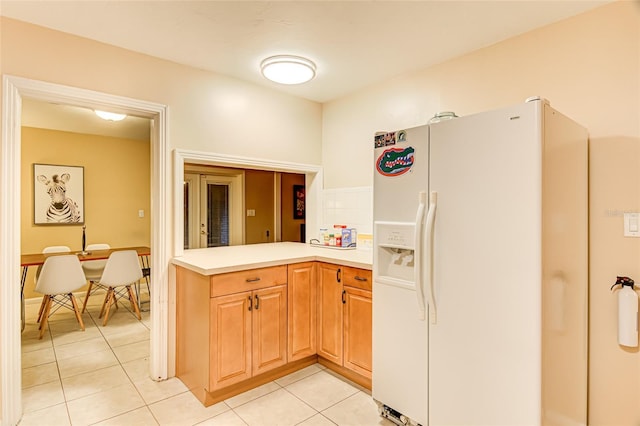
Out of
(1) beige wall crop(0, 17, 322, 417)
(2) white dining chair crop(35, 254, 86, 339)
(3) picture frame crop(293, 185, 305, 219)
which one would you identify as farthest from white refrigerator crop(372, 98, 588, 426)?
(3) picture frame crop(293, 185, 305, 219)

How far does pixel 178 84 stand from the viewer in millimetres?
2592

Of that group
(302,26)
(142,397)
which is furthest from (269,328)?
(302,26)

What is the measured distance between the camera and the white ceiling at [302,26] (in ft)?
6.09

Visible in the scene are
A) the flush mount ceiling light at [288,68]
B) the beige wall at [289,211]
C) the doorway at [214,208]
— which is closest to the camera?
the flush mount ceiling light at [288,68]

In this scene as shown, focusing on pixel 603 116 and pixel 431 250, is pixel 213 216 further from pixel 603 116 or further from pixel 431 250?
pixel 603 116

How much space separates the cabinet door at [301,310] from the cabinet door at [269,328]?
0.05 m

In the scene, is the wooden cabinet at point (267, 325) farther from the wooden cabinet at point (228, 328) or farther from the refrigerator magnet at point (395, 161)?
the refrigerator magnet at point (395, 161)

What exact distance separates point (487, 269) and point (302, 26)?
5.72 ft

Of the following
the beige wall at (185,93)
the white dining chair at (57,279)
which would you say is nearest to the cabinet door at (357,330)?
the beige wall at (185,93)

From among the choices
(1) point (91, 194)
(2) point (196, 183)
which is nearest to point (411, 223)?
(2) point (196, 183)

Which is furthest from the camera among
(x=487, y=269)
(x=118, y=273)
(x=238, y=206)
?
(x=238, y=206)

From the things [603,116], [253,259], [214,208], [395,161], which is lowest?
[253,259]

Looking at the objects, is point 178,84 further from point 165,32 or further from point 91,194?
point 91,194

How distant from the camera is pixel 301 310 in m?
2.58
